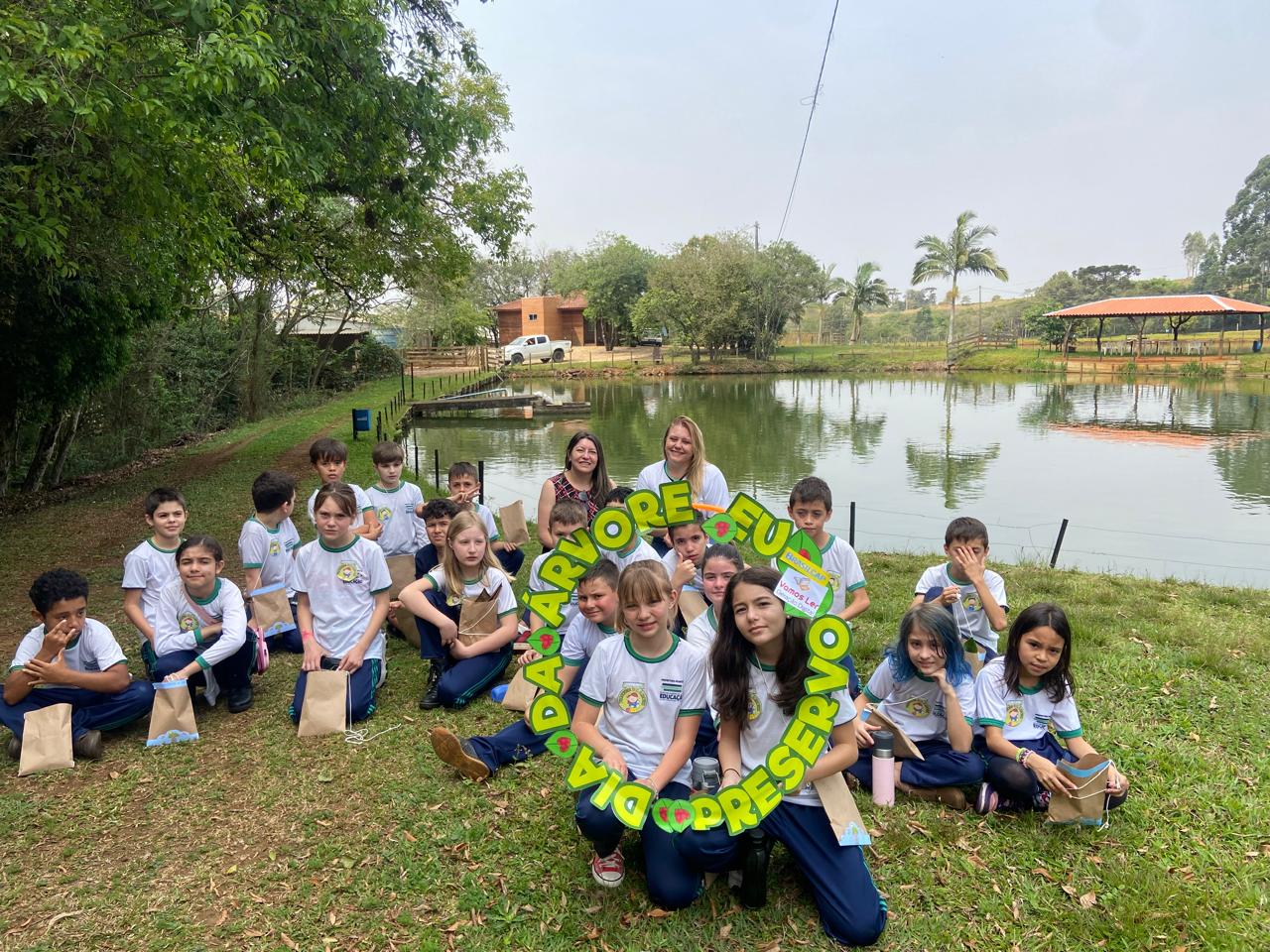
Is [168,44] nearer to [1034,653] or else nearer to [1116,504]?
[1034,653]

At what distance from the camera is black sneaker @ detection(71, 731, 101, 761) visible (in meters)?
3.72

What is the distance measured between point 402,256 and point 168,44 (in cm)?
1010

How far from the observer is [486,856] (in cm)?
305

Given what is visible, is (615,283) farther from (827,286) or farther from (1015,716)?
(1015,716)

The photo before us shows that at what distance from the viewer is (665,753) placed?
2.84 metres

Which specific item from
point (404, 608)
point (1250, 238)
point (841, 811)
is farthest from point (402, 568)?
point (1250, 238)

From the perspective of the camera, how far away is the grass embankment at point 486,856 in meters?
2.66

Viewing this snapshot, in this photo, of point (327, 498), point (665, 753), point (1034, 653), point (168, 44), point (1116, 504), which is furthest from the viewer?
point (1116, 504)

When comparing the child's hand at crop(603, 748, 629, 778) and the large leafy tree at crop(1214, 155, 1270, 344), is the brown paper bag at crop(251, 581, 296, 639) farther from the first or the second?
the large leafy tree at crop(1214, 155, 1270, 344)

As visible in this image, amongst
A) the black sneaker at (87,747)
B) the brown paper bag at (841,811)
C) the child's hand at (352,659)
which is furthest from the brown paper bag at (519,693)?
the black sneaker at (87,747)

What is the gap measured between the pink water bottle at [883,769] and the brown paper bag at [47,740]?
3.79 meters

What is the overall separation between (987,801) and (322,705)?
3.26 m

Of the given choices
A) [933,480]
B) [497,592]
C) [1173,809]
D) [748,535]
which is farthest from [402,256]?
[1173,809]

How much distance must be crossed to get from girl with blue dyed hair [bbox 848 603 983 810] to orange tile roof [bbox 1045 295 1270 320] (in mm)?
41189
